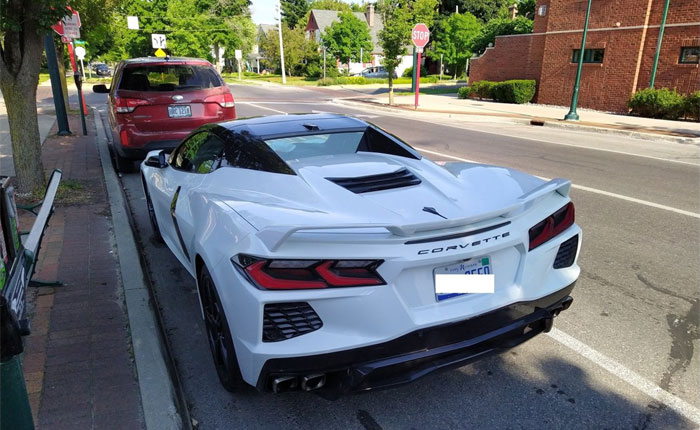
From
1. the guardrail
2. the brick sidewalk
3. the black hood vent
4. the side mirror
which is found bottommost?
the brick sidewalk

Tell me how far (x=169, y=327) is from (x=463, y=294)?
7.74 feet

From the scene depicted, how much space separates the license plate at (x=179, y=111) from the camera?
783 cm

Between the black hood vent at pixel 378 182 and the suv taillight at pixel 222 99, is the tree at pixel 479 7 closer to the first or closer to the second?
the suv taillight at pixel 222 99

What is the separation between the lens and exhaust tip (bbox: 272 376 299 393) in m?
2.30

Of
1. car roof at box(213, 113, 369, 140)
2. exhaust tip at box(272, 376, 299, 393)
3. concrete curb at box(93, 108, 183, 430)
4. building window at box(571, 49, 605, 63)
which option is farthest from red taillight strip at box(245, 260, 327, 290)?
building window at box(571, 49, 605, 63)

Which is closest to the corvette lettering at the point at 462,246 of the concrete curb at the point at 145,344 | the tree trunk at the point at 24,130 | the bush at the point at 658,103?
the concrete curb at the point at 145,344

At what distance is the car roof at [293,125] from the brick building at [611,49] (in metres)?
19.6

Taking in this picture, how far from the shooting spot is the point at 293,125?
386 centimetres

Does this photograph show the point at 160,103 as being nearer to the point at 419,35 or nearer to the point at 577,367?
the point at 577,367

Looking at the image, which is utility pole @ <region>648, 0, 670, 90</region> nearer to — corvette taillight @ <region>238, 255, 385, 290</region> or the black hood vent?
the black hood vent

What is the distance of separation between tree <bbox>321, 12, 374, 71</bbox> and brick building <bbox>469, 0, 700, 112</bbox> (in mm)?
32226

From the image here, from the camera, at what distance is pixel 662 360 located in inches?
128

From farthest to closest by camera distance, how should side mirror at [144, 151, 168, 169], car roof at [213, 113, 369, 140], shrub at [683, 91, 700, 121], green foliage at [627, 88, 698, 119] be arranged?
1. green foliage at [627, 88, 698, 119]
2. shrub at [683, 91, 700, 121]
3. side mirror at [144, 151, 168, 169]
4. car roof at [213, 113, 369, 140]

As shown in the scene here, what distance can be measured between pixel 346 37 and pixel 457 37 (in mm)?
15985
